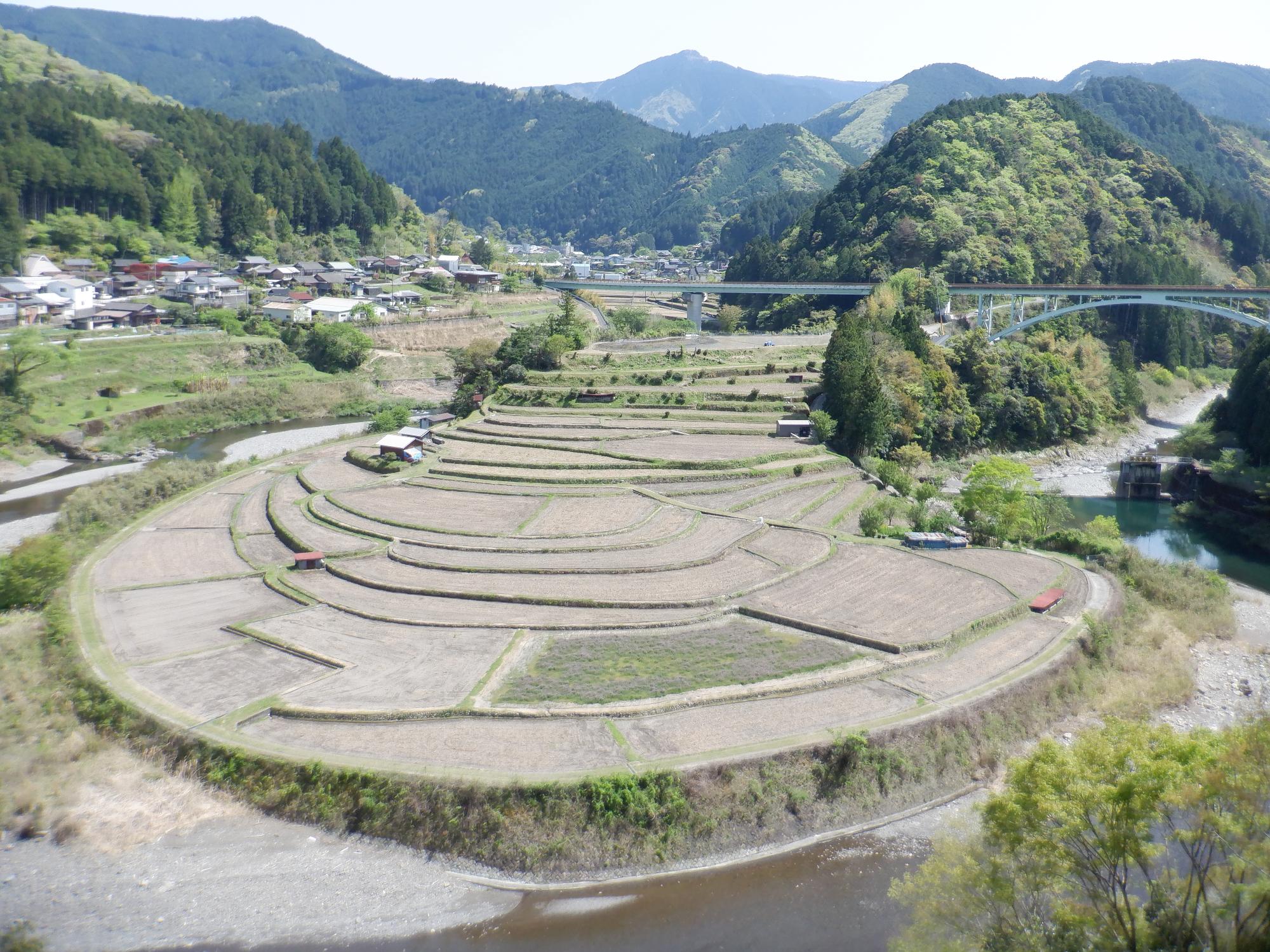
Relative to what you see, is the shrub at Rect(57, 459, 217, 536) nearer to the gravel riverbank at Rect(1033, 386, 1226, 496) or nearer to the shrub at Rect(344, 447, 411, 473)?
the shrub at Rect(344, 447, 411, 473)

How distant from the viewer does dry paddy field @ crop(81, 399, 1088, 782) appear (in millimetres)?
22875

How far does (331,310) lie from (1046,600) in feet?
218

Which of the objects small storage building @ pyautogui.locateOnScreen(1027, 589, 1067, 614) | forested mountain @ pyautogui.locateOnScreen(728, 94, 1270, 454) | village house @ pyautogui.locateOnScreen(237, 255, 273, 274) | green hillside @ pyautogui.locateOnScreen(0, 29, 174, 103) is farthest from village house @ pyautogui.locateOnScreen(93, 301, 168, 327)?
small storage building @ pyautogui.locateOnScreen(1027, 589, 1067, 614)

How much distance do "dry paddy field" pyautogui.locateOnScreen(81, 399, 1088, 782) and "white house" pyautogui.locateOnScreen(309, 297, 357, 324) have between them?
3900 cm

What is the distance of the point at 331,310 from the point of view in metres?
80.8

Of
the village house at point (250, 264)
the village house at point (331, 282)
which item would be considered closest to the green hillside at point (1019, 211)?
the village house at point (331, 282)

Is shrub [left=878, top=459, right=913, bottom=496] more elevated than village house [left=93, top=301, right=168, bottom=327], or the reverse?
village house [left=93, top=301, right=168, bottom=327]

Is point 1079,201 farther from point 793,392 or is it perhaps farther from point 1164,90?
point 1164,90

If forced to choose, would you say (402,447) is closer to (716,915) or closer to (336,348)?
(716,915)

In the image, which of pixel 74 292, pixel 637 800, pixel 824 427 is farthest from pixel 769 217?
pixel 637 800

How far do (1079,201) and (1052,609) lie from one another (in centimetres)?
7029

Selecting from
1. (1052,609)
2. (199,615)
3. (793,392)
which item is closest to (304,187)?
(793,392)

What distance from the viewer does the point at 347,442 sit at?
2100 inches

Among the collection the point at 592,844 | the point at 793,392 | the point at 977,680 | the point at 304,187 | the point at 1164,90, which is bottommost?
the point at 592,844
